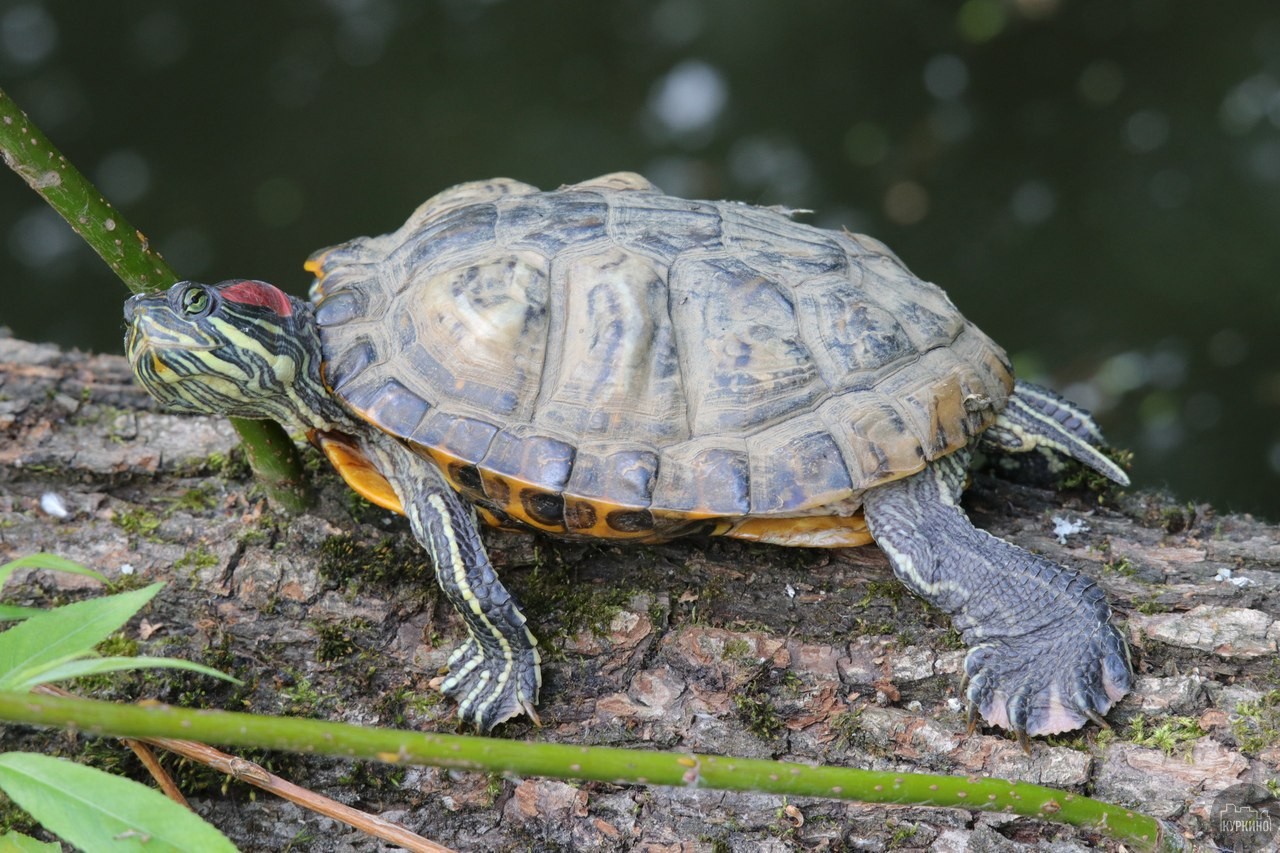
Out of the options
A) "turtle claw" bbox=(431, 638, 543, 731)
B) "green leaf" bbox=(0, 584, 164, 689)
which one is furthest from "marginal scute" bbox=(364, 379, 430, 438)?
"green leaf" bbox=(0, 584, 164, 689)

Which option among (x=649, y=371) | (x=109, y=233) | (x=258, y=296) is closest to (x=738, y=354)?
(x=649, y=371)

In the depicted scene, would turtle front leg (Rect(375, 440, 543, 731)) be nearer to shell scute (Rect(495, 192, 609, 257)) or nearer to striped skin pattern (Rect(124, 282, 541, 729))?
striped skin pattern (Rect(124, 282, 541, 729))

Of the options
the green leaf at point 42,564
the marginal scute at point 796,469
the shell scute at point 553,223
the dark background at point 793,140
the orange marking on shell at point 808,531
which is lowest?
the green leaf at point 42,564

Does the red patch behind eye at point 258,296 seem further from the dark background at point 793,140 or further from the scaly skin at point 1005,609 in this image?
the dark background at point 793,140

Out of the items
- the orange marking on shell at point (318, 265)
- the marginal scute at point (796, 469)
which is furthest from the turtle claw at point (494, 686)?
the orange marking on shell at point (318, 265)

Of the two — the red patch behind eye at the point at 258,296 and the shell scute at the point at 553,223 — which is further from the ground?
the shell scute at the point at 553,223

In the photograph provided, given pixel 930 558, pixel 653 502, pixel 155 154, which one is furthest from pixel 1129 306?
pixel 155 154
